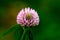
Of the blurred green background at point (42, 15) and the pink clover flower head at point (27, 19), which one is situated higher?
the blurred green background at point (42, 15)

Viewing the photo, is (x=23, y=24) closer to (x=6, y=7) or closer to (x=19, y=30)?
(x=19, y=30)

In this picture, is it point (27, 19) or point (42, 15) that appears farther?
point (42, 15)

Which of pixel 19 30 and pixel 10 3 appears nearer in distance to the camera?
pixel 19 30

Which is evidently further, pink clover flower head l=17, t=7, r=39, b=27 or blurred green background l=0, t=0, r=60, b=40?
blurred green background l=0, t=0, r=60, b=40

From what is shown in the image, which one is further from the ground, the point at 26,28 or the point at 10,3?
the point at 10,3

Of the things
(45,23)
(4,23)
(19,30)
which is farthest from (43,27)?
(19,30)

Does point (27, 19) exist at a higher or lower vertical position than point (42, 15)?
lower

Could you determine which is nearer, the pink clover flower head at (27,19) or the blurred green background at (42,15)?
the pink clover flower head at (27,19)

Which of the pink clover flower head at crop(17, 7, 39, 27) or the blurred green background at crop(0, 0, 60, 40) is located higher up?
the blurred green background at crop(0, 0, 60, 40)
